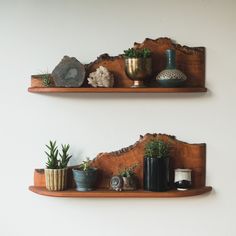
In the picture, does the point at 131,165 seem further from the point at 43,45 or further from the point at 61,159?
the point at 43,45

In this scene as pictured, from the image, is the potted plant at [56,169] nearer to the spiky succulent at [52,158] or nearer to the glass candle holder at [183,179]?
the spiky succulent at [52,158]

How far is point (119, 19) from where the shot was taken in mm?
1852

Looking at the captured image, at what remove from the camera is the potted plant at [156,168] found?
5.70 ft


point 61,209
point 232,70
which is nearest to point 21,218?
point 61,209

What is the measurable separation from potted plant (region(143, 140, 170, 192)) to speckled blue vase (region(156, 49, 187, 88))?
0.89 feet

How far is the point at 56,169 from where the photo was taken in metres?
1.75

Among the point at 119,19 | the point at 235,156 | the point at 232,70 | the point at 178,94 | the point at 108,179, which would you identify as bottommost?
the point at 108,179

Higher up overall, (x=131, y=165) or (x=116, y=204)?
(x=131, y=165)

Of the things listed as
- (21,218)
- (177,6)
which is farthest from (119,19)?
(21,218)

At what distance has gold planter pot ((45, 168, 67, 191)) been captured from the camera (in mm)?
1743

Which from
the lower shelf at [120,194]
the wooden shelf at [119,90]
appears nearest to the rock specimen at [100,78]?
the wooden shelf at [119,90]

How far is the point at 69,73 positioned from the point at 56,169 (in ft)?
1.41

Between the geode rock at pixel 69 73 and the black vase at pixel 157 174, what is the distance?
467 millimetres

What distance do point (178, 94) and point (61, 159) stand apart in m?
0.62
